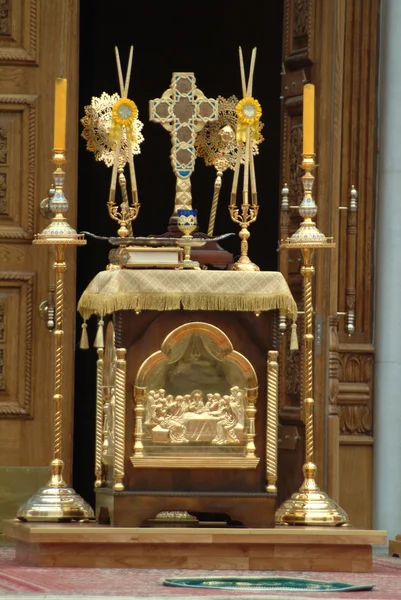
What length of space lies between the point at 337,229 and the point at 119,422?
6.00 ft

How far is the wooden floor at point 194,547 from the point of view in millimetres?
7082

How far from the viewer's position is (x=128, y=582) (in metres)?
6.60

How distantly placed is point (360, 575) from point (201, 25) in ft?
16.0

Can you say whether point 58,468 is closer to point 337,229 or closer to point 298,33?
point 337,229

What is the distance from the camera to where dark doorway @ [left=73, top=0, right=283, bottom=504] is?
10766mm

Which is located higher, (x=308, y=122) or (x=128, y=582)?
(x=308, y=122)

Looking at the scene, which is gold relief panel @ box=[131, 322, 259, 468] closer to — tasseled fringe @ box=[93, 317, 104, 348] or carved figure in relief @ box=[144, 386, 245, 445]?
carved figure in relief @ box=[144, 386, 245, 445]

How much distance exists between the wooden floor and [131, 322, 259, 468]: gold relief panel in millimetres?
318

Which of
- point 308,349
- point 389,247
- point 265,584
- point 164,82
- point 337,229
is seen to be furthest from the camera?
point 164,82

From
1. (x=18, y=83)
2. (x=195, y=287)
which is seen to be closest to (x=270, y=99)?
(x=18, y=83)

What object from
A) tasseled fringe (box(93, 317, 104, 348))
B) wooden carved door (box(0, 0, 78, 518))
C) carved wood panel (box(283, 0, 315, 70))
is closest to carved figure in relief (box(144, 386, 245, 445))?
tasseled fringe (box(93, 317, 104, 348))

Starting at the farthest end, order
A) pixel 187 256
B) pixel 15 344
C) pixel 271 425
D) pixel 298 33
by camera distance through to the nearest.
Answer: pixel 298 33 < pixel 15 344 < pixel 187 256 < pixel 271 425

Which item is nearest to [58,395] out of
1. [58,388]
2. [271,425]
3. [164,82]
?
[58,388]

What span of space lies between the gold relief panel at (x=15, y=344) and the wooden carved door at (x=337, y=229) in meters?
1.32
